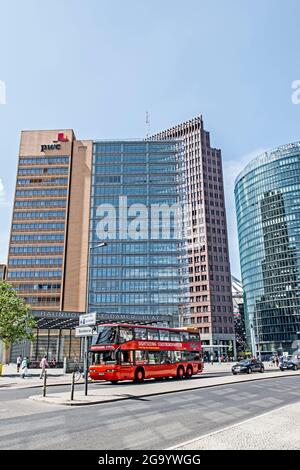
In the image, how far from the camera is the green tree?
36091 millimetres

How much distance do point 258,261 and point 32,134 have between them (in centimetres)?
9277

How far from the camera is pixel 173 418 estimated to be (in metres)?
11.3

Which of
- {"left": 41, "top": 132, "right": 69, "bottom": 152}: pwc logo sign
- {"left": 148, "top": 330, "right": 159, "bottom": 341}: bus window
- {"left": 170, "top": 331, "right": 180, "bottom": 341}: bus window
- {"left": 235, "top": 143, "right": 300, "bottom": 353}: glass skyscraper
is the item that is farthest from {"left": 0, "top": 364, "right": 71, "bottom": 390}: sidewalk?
{"left": 235, "top": 143, "right": 300, "bottom": 353}: glass skyscraper

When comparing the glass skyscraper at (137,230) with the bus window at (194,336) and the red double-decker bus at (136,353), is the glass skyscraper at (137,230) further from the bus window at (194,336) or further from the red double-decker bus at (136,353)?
the red double-decker bus at (136,353)

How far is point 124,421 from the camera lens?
1073 centimetres

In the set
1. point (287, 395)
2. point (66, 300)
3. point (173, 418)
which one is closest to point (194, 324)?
Answer: point (66, 300)

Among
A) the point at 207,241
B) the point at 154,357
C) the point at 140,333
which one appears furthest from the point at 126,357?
the point at 207,241

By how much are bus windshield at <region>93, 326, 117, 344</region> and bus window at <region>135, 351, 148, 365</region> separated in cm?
215

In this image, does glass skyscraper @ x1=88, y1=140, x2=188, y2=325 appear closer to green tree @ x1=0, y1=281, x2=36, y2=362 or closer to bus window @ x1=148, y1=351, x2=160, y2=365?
green tree @ x1=0, y1=281, x2=36, y2=362

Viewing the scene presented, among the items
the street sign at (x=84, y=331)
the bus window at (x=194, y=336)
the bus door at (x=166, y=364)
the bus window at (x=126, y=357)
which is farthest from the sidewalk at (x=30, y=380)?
the bus window at (x=194, y=336)

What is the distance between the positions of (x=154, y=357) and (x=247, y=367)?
49.1 ft

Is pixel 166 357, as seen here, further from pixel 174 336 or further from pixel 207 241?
pixel 207 241

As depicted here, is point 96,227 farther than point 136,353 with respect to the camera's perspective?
Yes

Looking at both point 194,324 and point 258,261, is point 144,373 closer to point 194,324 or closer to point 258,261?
point 194,324
